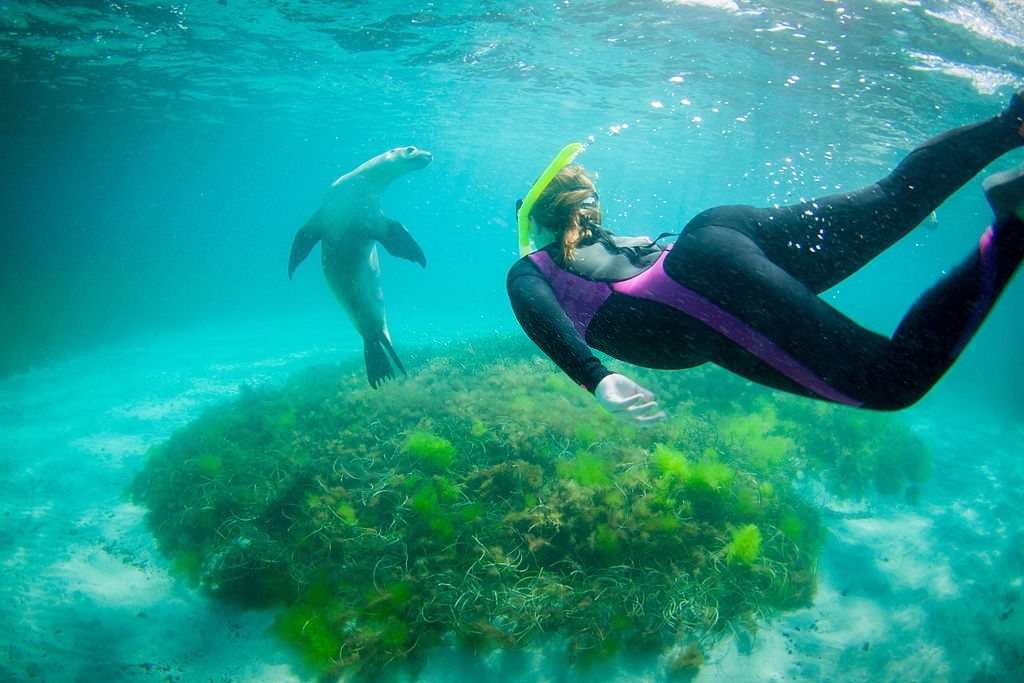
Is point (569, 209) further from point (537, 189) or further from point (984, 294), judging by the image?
→ point (984, 294)

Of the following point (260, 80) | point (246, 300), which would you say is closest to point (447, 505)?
point (260, 80)

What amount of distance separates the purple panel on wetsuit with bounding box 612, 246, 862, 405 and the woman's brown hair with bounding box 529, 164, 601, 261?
19.5 inches

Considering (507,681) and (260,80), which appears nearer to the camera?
(507,681)

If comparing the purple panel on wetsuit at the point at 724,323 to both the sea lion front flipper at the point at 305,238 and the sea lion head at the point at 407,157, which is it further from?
the sea lion head at the point at 407,157

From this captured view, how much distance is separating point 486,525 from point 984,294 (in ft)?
12.7

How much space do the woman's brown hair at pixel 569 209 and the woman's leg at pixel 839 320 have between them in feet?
2.03

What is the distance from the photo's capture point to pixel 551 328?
2.10 m

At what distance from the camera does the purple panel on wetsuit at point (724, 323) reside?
1.89m

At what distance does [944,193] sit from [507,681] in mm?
4199

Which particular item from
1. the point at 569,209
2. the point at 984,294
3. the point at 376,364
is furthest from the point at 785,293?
the point at 376,364

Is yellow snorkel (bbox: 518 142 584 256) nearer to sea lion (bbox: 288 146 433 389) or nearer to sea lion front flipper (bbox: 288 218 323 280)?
sea lion (bbox: 288 146 433 389)

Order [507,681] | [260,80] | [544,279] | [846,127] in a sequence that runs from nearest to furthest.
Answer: [544,279]
[507,681]
[846,127]
[260,80]

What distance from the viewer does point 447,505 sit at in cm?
472

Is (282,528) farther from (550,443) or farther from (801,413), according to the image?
(801,413)
